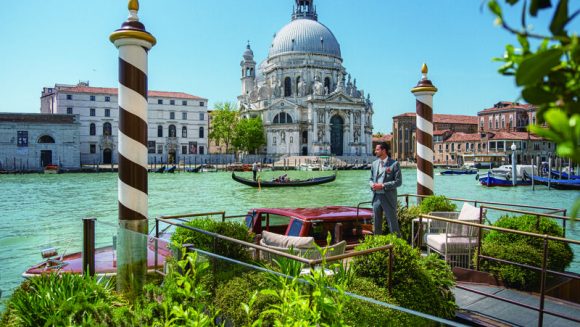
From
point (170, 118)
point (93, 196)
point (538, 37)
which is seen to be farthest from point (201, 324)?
point (170, 118)

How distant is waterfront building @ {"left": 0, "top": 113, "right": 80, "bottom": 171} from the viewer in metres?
37.7

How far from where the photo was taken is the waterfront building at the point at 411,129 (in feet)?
217

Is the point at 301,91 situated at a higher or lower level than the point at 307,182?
higher

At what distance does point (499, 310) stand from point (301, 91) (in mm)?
52014

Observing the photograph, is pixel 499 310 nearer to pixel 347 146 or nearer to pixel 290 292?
pixel 290 292

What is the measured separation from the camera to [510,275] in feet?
12.9

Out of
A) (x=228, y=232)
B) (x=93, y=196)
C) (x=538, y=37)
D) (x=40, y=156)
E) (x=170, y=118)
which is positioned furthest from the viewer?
(x=170, y=118)

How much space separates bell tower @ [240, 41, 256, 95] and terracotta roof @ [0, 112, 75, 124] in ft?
91.1

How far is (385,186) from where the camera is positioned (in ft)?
14.9

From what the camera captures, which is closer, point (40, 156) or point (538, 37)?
point (538, 37)

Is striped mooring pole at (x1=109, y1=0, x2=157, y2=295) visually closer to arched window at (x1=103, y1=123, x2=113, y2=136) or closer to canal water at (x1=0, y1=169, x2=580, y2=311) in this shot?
canal water at (x1=0, y1=169, x2=580, y2=311)

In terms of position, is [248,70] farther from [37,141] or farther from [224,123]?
[37,141]

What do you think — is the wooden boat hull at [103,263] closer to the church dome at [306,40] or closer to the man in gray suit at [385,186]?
the man in gray suit at [385,186]

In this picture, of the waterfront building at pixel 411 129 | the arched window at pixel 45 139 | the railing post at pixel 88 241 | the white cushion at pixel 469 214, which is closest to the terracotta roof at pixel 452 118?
the waterfront building at pixel 411 129
